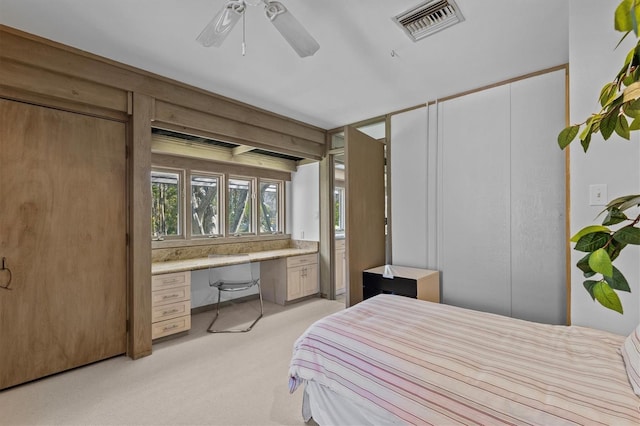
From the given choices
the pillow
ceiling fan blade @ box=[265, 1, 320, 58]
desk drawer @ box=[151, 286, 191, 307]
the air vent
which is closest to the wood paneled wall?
desk drawer @ box=[151, 286, 191, 307]

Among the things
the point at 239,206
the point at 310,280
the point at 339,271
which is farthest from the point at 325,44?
the point at 339,271

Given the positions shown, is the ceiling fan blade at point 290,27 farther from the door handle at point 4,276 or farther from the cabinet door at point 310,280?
the cabinet door at point 310,280

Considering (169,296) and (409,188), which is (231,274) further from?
(409,188)

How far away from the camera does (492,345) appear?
153cm

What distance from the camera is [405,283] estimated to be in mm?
2971

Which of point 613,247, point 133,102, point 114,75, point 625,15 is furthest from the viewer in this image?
point 133,102

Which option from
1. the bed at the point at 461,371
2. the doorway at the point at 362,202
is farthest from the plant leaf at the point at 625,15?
the doorway at the point at 362,202

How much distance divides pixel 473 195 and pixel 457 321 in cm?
164

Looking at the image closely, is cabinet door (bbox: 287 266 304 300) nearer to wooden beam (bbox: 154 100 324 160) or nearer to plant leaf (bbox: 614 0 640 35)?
wooden beam (bbox: 154 100 324 160)

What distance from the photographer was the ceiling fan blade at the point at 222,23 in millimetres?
1574

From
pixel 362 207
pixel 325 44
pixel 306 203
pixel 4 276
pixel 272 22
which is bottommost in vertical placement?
pixel 4 276

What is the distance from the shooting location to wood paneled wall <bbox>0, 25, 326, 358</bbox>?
2172mm

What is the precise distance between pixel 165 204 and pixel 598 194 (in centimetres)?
423

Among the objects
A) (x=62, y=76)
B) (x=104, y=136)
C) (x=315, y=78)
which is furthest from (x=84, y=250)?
(x=315, y=78)
